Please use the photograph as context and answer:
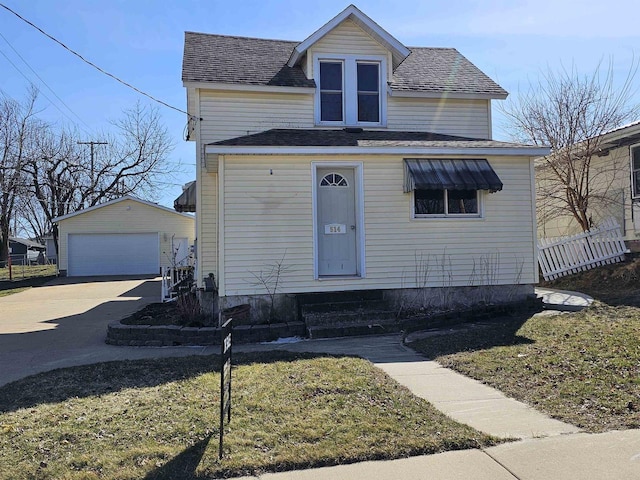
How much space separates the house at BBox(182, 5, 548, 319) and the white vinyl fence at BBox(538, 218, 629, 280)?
4.30 m

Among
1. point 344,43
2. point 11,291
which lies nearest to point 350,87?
point 344,43

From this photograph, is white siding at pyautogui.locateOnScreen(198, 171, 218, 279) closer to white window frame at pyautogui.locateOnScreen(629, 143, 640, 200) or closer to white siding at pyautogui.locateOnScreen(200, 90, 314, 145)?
white siding at pyautogui.locateOnScreen(200, 90, 314, 145)

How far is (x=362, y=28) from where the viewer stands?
1196cm

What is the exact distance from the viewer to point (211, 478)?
3.48 metres

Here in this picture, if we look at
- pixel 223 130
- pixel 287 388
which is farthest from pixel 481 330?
pixel 223 130

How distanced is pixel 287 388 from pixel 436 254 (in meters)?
5.81

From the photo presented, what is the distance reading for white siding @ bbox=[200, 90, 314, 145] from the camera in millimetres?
11219

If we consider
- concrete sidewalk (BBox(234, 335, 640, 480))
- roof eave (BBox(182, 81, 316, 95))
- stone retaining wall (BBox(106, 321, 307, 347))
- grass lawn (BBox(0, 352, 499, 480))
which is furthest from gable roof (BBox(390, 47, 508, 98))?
Answer: concrete sidewalk (BBox(234, 335, 640, 480))

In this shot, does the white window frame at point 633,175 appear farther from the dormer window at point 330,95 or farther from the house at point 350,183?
the dormer window at point 330,95

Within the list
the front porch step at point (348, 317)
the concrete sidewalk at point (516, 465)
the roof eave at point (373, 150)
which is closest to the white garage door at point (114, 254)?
the roof eave at point (373, 150)

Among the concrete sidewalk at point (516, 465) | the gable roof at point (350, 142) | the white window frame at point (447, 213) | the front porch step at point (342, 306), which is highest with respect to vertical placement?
the gable roof at point (350, 142)

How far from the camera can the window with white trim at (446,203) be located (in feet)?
34.0

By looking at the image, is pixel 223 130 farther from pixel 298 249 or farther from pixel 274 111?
pixel 298 249

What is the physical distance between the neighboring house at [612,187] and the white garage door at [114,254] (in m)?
20.1
